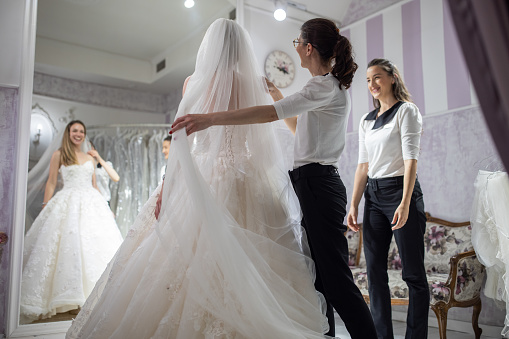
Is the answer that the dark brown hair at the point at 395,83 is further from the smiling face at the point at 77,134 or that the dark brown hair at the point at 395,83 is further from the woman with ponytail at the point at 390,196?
the smiling face at the point at 77,134

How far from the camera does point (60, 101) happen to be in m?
3.60

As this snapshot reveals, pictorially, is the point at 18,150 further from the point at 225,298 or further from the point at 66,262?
the point at 225,298

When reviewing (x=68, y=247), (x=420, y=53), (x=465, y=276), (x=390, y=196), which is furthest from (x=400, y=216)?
(x=68, y=247)

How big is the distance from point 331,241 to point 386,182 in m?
0.76

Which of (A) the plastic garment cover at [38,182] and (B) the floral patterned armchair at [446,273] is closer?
(B) the floral patterned armchair at [446,273]

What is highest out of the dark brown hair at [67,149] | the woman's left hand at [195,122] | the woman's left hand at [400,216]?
the dark brown hair at [67,149]

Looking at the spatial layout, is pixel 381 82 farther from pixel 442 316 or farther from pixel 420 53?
pixel 420 53

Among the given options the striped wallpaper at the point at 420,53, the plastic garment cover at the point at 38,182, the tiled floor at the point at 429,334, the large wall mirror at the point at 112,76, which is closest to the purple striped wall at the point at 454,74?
the striped wallpaper at the point at 420,53

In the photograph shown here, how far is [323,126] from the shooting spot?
2.05m

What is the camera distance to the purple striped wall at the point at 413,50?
4.17 m

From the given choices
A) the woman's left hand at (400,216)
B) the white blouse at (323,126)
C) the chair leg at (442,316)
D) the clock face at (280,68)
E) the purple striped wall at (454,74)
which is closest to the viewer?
the white blouse at (323,126)

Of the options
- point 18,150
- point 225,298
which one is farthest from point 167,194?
point 18,150

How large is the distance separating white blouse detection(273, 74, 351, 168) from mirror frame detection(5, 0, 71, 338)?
2.18 m

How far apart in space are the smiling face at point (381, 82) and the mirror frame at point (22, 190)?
244 centimetres
